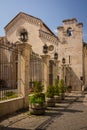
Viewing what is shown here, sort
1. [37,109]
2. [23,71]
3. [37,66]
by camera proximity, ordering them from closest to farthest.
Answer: [37,109] → [23,71] → [37,66]

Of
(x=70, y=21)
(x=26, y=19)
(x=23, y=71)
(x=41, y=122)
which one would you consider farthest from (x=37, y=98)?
(x=26, y=19)

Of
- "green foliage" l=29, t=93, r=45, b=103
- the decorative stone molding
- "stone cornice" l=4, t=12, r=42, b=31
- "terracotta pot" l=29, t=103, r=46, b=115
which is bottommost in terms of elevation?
"terracotta pot" l=29, t=103, r=46, b=115

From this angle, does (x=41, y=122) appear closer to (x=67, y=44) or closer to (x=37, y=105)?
(x=37, y=105)

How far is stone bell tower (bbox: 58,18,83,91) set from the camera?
2827 cm

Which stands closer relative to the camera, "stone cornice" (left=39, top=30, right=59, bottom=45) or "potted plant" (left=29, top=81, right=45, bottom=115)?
"potted plant" (left=29, top=81, right=45, bottom=115)

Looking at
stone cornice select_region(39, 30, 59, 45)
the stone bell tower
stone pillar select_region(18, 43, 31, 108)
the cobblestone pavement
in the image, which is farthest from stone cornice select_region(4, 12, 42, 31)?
the cobblestone pavement

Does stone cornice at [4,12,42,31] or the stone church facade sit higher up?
stone cornice at [4,12,42,31]

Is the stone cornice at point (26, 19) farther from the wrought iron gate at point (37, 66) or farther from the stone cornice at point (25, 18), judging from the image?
the wrought iron gate at point (37, 66)

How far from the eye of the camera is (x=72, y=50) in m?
28.7

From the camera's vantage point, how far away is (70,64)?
2877cm

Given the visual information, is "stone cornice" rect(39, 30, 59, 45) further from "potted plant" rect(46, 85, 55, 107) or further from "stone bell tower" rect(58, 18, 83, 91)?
"potted plant" rect(46, 85, 55, 107)

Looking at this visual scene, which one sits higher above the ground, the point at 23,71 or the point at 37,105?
the point at 23,71

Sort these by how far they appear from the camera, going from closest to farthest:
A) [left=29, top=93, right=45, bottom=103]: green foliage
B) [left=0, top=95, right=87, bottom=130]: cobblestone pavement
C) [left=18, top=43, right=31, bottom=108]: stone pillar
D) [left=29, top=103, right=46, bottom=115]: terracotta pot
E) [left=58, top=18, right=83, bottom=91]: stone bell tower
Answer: [left=0, top=95, right=87, bottom=130]: cobblestone pavement
[left=29, top=103, right=46, bottom=115]: terracotta pot
[left=29, top=93, right=45, bottom=103]: green foliage
[left=18, top=43, right=31, bottom=108]: stone pillar
[left=58, top=18, right=83, bottom=91]: stone bell tower

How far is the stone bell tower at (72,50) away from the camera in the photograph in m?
28.3
